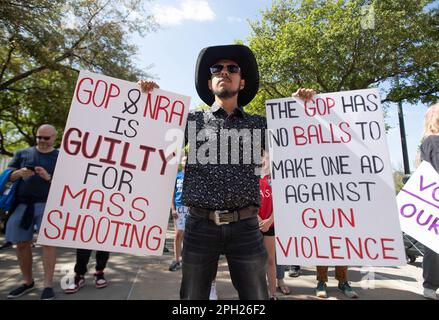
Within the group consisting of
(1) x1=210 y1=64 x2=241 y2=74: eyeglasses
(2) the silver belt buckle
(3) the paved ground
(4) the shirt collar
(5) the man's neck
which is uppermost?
(1) x1=210 y1=64 x2=241 y2=74: eyeglasses

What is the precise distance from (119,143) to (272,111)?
121 cm

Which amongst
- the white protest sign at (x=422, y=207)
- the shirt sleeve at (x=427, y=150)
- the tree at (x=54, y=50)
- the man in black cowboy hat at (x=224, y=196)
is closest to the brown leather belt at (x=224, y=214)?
the man in black cowboy hat at (x=224, y=196)

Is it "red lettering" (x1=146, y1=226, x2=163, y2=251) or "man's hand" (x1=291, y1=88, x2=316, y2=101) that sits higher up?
"man's hand" (x1=291, y1=88, x2=316, y2=101)

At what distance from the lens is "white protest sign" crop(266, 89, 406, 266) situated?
2133 millimetres

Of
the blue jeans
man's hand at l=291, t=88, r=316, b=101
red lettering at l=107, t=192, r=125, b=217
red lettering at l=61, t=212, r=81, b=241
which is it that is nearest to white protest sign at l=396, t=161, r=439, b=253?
man's hand at l=291, t=88, r=316, b=101

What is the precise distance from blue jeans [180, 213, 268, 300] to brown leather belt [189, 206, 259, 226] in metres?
0.03

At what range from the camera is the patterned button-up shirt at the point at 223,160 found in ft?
6.40

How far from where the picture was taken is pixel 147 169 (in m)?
2.32

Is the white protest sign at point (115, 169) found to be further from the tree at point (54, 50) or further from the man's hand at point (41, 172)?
the tree at point (54, 50)

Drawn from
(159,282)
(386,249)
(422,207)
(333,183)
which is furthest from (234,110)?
(159,282)

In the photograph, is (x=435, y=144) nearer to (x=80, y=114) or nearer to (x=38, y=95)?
(x=80, y=114)

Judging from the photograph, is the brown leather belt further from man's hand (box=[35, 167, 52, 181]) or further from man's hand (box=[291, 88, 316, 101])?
man's hand (box=[35, 167, 52, 181])

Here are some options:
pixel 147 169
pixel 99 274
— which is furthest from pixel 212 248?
pixel 99 274

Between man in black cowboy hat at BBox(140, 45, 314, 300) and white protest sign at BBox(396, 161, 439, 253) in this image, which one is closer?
man in black cowboy hat at BBox(140, 45, 314, 300)
